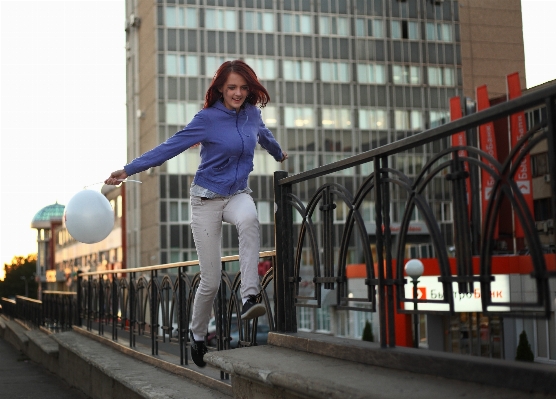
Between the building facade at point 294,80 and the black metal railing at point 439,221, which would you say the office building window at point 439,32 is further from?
the black metal railing at point 439,221

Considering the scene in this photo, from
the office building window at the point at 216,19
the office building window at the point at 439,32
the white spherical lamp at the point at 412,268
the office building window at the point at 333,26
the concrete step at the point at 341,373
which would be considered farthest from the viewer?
the office building window at the point at 439,32

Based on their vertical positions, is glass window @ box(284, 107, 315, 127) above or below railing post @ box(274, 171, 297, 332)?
above

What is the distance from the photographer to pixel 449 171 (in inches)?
150

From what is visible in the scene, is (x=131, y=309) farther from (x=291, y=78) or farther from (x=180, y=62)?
(x=291, y=78)

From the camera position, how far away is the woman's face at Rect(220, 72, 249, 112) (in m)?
5.62

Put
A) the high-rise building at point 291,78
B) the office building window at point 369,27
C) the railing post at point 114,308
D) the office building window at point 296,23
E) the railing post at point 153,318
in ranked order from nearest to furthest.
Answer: the railing post at point 153,318
the railing post at point 114,308
the high-rise building at point 291,78
the office building window at point 296,23
the office building window at point 369,27

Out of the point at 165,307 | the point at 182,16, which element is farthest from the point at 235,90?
the point at 182,16

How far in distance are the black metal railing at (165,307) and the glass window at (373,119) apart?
6376 centimetres

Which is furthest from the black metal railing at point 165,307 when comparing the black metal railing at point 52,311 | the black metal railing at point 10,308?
the black metal railing at point 10,308

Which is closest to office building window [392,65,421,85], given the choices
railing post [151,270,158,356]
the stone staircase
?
railing post [151,270,158,356]

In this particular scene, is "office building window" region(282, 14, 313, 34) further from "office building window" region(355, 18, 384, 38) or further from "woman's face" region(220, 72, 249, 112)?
"woman's face" region(220, 72, 249, 112)

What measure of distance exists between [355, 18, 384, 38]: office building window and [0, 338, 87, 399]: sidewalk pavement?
64.7 metres

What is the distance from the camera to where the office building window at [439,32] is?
8044 cm

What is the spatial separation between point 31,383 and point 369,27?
69.5m
